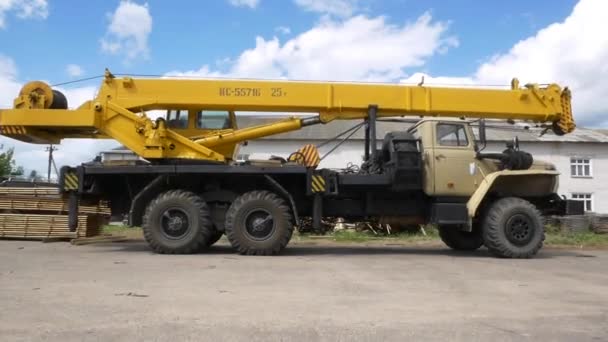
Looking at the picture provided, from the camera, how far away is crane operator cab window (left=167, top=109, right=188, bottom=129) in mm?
11984

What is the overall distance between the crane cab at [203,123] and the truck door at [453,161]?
14.1 ft

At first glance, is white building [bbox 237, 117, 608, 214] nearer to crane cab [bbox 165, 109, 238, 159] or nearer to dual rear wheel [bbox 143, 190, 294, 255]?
crane cab [bbox 165, 109, 238, 159]

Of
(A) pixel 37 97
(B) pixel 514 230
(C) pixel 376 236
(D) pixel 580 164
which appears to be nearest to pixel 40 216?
(A) pixel 37 97

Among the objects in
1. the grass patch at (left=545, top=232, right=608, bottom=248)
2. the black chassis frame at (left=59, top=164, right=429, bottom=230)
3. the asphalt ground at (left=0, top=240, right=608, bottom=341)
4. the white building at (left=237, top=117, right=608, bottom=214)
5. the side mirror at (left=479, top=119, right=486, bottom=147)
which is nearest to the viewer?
the asphalt ground at (left=0, top=240, right=608, bottom=341)

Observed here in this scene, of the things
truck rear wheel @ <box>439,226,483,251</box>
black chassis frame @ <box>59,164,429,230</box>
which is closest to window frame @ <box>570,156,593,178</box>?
truck rear wheel @ <box>439,226,483,251</box>

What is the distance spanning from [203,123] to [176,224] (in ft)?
7.76

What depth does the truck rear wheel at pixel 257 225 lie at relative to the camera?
35.8 ft

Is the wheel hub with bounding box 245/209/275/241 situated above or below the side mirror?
below

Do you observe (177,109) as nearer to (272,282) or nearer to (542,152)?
(272,282)

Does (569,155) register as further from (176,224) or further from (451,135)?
(176,224)

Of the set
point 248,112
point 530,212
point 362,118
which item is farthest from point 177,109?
point 530,212

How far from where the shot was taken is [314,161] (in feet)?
41.6

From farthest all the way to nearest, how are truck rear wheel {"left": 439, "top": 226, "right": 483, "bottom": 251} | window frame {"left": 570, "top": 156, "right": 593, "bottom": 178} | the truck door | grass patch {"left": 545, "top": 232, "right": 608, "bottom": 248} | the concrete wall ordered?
window frame {"left": 570, "top": 156, "right": 593, "bottom": 178}, the concrete wall, grass patch {"left": 545, "top": 232, "right": 608, "bottom": 248}, truck rear wheel {"left": 439, "top": 226, "right": 483, "bottom": 251}, the truck door

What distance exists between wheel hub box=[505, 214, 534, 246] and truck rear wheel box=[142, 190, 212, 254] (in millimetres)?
5920
